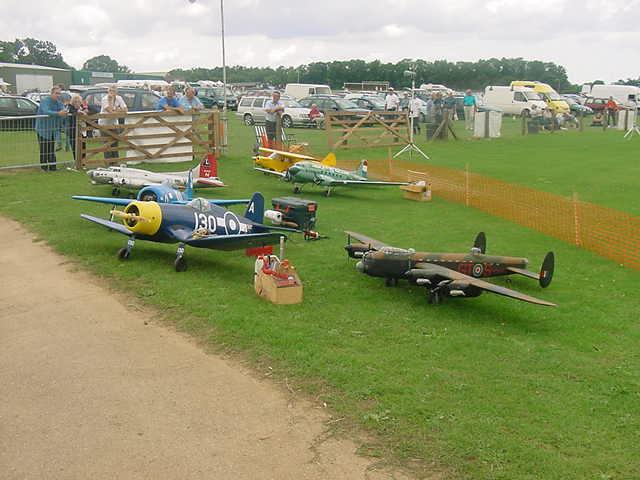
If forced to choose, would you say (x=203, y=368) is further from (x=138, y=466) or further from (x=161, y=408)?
(x=138, y=466)

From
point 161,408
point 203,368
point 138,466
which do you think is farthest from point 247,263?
point 138,466

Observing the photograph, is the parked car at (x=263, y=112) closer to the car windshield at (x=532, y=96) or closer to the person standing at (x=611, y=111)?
the car windshield at (x=532, y=96)

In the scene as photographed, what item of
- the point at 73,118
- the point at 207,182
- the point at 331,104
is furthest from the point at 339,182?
the point at 331,104

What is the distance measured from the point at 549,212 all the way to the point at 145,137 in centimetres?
1199

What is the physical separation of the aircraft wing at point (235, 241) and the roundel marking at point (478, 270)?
2.71m

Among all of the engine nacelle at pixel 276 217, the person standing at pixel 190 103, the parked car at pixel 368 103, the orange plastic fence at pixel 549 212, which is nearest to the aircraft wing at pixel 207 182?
the engine nacelle at pixel 276 217

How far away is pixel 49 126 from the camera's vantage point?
19.3 metres

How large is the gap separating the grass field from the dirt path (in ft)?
1.43

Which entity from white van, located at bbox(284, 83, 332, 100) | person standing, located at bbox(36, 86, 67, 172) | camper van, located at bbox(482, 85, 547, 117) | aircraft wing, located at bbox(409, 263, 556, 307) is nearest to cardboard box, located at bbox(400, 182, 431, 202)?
aircraft wing, located at bbox(409, 263, 556, 307)

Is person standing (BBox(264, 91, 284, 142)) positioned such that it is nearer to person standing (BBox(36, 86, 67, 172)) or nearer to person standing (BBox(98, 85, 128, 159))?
person standing (BBox(98, 85, 128, 159))

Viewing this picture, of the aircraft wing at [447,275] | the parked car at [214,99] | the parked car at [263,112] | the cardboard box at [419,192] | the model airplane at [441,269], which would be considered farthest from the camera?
the parked car at [214,99]

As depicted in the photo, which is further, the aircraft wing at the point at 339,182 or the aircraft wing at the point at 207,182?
the aircraft wing at the point at 339,182

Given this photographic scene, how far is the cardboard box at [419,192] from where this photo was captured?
1694 centimetres

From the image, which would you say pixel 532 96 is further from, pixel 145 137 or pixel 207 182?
pixel 207 182
